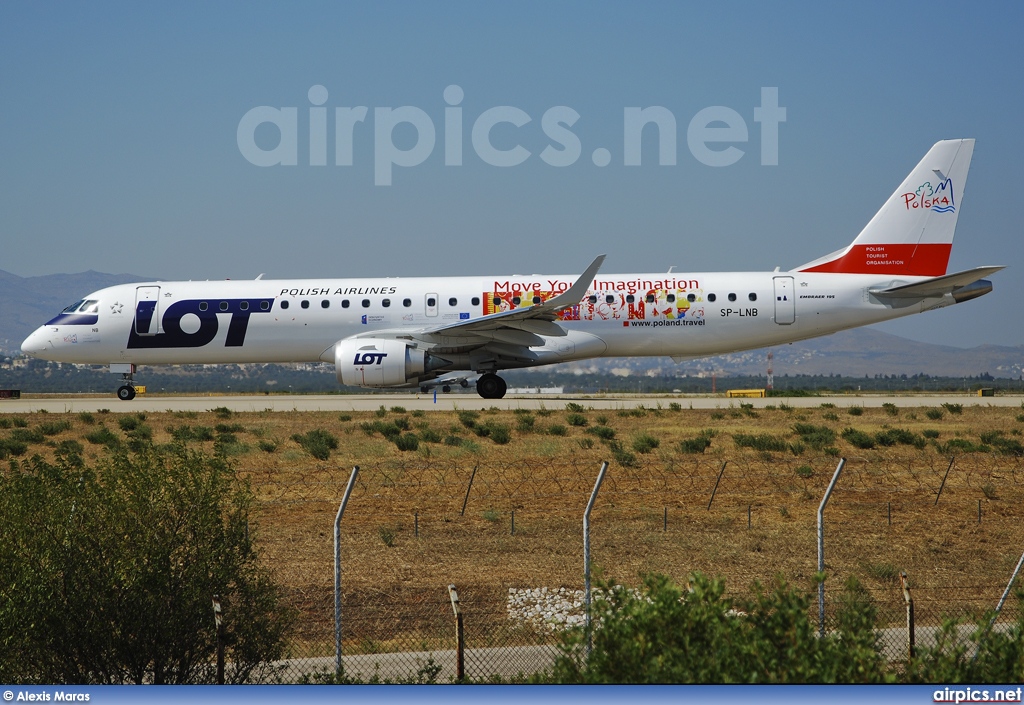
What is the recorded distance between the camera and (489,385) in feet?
111

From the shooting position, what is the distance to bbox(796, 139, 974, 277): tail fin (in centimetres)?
3316

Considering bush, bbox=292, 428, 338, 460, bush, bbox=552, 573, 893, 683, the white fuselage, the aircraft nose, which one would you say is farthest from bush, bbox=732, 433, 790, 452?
the aircraft nose

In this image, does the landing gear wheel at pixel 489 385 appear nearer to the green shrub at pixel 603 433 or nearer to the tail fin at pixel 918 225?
the green shrub at pixel 603 433

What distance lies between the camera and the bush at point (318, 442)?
883 inches

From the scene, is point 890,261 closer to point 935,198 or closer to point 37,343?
point 935,198

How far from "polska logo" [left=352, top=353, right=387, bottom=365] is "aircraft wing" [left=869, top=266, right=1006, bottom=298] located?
15079 mm

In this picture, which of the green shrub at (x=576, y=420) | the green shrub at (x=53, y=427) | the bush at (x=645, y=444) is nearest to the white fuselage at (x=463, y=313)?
the green shrub at (x=576, y=420)

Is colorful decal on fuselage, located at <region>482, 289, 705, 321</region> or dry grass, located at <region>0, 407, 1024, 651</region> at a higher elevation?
colorful decal on fuselage, located at <region>482, 289, 705, 321</region>

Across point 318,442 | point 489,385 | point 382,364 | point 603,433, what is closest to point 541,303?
point 489,385

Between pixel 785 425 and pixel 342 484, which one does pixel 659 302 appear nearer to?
pixel 785 425

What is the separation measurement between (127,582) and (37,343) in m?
26.8

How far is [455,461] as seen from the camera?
2164 centimetres

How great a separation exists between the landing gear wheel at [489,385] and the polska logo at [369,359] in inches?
165

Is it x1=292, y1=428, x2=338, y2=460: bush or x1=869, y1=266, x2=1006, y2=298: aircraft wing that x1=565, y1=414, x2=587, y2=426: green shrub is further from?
x1=869, y1=266, x2=1006, y2=298: aircraft wing
